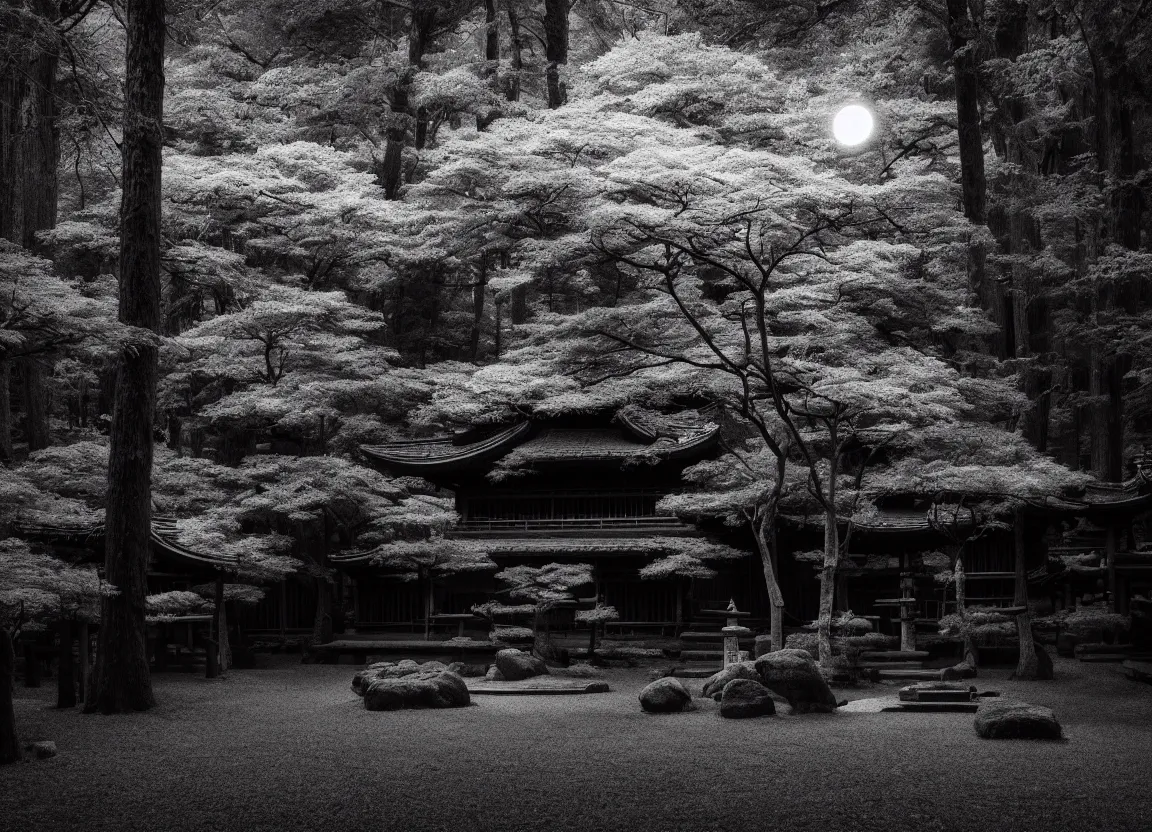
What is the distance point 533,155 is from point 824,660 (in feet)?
40.8

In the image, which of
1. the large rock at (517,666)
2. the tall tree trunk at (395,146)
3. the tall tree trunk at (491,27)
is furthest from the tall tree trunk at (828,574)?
the tall tree trunk at (491,27)

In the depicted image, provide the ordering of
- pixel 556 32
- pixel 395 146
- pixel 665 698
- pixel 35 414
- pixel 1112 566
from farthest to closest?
pixel 556 32
pixel 395 146
pixel 1112 566
pixel 35 414
pixel 665 698

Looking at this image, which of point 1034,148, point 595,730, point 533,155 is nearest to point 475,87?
point 533,155

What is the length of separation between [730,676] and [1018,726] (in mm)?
4510

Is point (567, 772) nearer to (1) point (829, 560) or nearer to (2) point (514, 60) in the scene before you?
(1) point (829, 560)

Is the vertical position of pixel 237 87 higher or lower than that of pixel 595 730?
higher

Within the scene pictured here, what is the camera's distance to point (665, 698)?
47.0 feet

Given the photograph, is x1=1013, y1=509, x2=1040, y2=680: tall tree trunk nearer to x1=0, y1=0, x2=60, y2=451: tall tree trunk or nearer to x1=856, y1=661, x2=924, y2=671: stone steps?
x1=856, y1=661, x2=924, y2=671: stone steps

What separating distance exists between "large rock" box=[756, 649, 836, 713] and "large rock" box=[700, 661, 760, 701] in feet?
1.76

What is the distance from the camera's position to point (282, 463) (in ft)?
74.7

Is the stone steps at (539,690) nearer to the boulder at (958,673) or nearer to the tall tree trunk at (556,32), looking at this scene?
the boulder at (958,673)

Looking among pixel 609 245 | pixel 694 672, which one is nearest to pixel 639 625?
pixel 694 672

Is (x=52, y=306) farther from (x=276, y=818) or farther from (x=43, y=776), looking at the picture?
(x=276, y=818)

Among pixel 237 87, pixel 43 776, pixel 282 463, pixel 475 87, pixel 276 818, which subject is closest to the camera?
pixel 276 818
